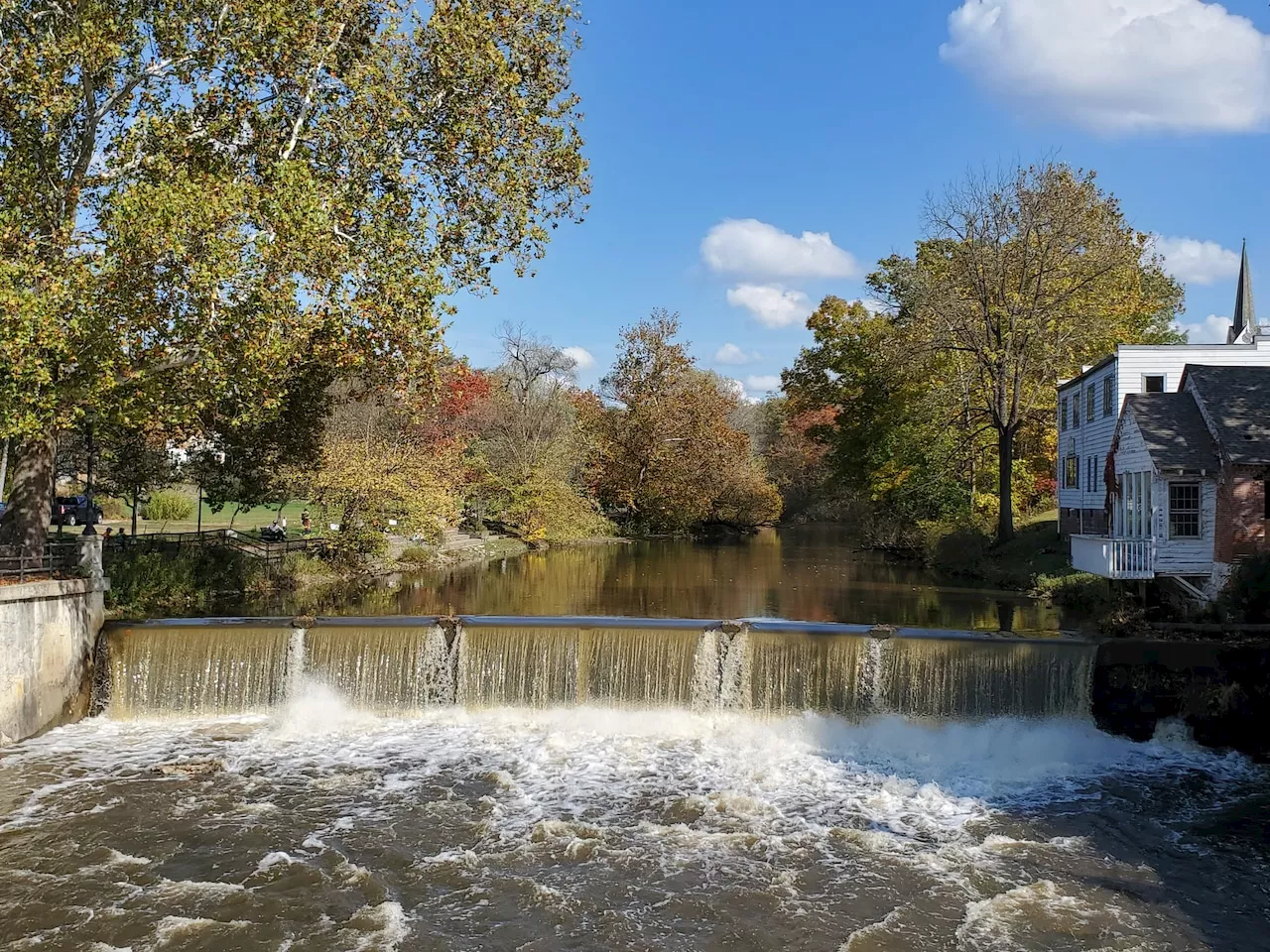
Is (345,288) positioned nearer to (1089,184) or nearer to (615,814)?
(615,814)

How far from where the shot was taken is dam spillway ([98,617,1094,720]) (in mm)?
16375

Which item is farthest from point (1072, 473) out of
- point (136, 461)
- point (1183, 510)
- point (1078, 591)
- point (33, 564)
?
point (33, 564)

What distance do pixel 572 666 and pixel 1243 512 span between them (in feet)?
47.2

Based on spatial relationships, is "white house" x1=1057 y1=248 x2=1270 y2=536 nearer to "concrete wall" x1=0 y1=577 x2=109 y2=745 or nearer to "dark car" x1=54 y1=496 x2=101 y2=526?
"concrete wall" x1=0 y1=577 x2=109 y2=745

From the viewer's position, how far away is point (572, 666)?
17062 mm

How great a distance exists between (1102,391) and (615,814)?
24.7 metres

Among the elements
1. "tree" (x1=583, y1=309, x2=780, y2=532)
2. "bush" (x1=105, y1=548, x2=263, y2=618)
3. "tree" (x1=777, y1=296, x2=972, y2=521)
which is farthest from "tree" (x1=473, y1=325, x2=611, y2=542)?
"bush" (x1=105, y1=548, x2=263, y2=618)

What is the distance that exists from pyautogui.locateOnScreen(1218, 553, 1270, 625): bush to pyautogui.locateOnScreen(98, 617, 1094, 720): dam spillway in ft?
13.1

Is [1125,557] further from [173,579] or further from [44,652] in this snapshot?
[173,579]

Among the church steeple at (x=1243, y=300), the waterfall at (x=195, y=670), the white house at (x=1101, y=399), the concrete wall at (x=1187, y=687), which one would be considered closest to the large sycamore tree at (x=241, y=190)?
the waterfall at (x=195, y=670)

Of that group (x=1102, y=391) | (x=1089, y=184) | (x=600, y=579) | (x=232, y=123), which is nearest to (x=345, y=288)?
(x=232, y=123)

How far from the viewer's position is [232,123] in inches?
742

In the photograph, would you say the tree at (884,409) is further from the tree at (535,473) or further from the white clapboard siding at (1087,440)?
the tree at (535,473)

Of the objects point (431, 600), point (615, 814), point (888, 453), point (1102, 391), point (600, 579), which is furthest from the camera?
point (888, 453)
